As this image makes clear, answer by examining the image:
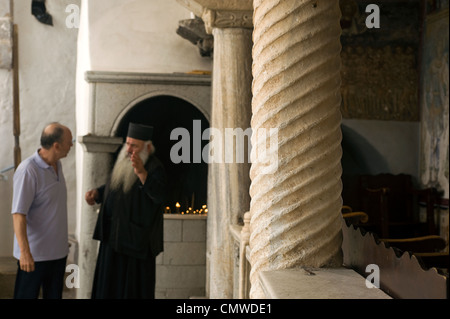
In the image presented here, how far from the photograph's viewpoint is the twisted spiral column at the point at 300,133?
219 centimetres

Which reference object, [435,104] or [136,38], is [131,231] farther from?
[435,104]

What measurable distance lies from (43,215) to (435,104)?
16.9ft

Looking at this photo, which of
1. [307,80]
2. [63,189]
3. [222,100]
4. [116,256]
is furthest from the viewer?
[116,256]

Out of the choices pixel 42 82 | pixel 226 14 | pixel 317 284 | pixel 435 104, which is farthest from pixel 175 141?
pixel 317 284

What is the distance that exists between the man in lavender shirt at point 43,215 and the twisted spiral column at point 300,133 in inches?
118

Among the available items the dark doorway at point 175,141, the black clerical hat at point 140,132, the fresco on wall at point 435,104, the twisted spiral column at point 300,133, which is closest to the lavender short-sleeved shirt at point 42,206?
the black clerical hat at point 140,132

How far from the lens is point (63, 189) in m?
4.97

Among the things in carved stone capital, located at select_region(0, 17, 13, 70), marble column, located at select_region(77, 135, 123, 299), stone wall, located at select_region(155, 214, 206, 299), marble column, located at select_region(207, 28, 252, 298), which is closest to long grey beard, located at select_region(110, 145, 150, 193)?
marble column, located at select_region(77, 135, 123, 299)

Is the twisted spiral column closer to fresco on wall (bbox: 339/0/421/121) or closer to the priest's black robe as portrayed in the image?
the priest's black robe

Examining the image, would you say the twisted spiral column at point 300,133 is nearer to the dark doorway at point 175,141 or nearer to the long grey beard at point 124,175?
the long grey beard at point 124,175

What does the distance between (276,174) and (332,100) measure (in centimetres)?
36

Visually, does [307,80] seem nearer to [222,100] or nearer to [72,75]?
[222,100]

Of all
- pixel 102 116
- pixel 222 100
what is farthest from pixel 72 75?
pixel 222 100

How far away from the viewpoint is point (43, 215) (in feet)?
15.9
